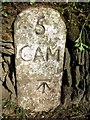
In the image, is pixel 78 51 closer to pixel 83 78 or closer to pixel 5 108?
pixel 83 78

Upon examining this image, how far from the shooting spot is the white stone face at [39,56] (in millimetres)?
2951

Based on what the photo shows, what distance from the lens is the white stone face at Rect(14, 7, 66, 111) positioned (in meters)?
2.95

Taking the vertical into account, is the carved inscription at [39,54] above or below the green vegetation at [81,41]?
below

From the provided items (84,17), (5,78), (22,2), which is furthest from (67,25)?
(5,78)

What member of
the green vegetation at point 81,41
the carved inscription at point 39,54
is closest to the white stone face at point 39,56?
the carved inscription at point 39,54

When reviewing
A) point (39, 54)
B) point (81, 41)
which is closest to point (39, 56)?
point (39, 54)

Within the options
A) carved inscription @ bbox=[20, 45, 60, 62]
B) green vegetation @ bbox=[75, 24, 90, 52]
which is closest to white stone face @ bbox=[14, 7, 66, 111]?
carved inscription @ bbox=[20, 45, 60, 62]

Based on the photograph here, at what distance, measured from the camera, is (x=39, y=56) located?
10.0ft

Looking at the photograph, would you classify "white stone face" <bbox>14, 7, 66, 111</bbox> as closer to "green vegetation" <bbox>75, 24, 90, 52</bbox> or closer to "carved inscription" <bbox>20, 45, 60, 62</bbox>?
"carved inscription" <bbox>20, 45, 60, 62</bbox>

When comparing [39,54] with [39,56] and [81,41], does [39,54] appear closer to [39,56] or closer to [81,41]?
[39,56]

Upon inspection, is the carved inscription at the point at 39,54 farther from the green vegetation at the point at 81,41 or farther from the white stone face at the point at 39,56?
the green vegetation at the point at 81,41

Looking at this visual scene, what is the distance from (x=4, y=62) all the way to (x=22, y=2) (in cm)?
46

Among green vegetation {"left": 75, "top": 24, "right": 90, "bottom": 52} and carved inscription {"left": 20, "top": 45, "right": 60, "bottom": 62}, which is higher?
green vegetation {"left": 75, "top": 24, "right": 90, "bottom": 52}

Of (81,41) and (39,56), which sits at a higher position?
(81,41)
